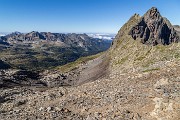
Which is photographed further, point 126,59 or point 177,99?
point 126,59

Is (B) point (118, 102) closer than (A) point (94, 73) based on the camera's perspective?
Yes

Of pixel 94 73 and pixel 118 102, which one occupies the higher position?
pixel 118 102

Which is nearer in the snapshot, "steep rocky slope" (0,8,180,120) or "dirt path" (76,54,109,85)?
"steep rocky slope" (0,8,180,120)

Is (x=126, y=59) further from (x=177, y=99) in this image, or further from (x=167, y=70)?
(x=177, y=99)

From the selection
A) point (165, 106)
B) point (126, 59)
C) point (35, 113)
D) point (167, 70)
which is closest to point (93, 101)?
point (35, 113)

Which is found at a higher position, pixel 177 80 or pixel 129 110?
pixel 177 80

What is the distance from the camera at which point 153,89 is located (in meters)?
52.3

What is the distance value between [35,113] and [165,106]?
72.9 ft

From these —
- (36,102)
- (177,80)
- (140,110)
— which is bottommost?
(36,102)

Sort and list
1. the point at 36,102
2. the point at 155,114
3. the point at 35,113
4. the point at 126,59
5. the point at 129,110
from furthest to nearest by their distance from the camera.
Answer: the point at 126,59 < the point at 36,102 < the point at 35,113 < the point at 129,110 < the point at 155,114

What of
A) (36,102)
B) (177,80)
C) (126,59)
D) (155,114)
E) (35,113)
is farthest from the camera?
(126,59)

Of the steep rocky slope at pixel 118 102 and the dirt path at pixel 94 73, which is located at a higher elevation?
the steep rocky slope at pixel 118 102

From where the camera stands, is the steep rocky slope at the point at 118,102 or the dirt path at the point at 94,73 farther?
the dirt path at the point at 94,73

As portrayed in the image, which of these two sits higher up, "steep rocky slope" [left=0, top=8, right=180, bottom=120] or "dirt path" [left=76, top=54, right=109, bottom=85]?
"steep rocky slope" [left=0, top=8, right=180, bottom=120]
